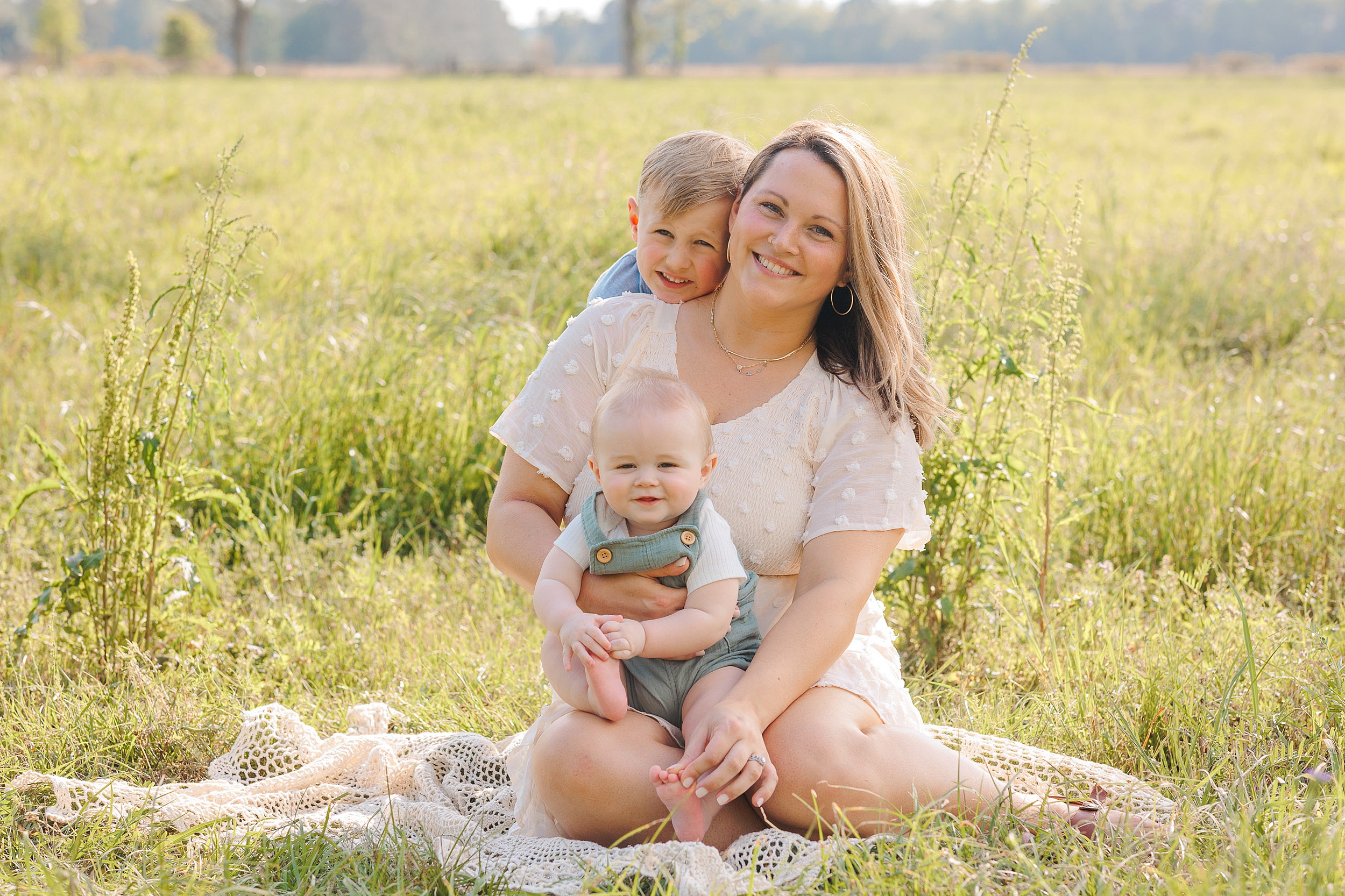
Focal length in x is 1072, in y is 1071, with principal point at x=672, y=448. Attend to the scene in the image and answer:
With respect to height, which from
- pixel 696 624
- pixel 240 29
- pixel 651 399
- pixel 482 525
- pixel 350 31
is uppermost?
pixel 350 31

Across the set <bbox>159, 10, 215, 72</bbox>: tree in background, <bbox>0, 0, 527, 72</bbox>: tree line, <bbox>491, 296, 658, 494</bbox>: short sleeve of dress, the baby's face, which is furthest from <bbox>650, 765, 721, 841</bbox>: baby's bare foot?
→ <bbox>0, 0, 527, 72</bbox>: tree line

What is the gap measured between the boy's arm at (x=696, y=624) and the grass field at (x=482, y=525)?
0.52 metres

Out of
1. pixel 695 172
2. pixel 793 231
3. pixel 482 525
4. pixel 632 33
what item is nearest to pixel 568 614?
pixel 793 231

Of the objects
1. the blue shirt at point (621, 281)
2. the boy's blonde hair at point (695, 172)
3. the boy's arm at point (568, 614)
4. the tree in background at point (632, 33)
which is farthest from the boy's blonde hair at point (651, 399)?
the tree in background at point (632, 33)

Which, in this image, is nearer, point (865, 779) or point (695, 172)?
point (865, 779)

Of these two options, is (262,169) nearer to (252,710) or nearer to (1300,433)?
(252,710)

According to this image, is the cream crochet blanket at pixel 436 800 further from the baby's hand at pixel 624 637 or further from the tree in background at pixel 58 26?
the tree in background at pixel 58 26

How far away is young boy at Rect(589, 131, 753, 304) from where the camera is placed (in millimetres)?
2750

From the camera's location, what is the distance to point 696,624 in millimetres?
2180

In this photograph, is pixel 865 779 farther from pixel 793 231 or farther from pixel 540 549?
pixel 793 231

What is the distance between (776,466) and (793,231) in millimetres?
543

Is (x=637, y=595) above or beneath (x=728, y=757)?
above

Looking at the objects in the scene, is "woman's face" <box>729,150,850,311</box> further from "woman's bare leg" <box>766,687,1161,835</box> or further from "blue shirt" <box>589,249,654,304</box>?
"woman's bare leg" <box>766,687,1161,835</box>

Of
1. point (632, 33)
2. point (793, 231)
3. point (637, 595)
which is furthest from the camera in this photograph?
point (632, 33)
